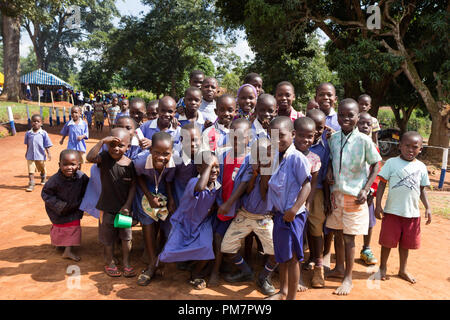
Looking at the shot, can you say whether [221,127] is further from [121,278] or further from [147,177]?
[121,278]

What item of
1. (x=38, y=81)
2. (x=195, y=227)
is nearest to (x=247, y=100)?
(x=195, y=227)

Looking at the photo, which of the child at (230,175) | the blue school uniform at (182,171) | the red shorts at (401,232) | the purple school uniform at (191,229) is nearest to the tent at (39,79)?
the blue school uniform at (182,171)

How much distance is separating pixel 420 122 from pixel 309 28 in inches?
726

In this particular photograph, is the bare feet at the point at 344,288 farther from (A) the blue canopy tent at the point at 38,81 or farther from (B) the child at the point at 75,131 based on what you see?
(A) the blue canopy tent at the point at 38,81

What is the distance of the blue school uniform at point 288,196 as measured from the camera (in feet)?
9.29

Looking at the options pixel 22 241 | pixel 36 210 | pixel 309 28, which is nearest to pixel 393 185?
pixel 22 241

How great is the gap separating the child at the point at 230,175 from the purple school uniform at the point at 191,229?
0.11 metres

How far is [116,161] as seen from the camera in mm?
3492

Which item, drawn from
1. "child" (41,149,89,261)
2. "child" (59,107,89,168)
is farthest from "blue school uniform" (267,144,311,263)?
"child" (59,107,89,168)

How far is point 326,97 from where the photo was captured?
3.88 m

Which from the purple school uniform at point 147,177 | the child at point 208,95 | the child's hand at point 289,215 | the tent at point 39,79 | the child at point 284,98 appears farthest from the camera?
the tent at point 39,79

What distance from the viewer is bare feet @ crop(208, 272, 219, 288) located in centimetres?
336

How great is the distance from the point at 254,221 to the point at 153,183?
1.12m

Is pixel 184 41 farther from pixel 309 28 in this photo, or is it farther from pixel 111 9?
pixel 111 9
